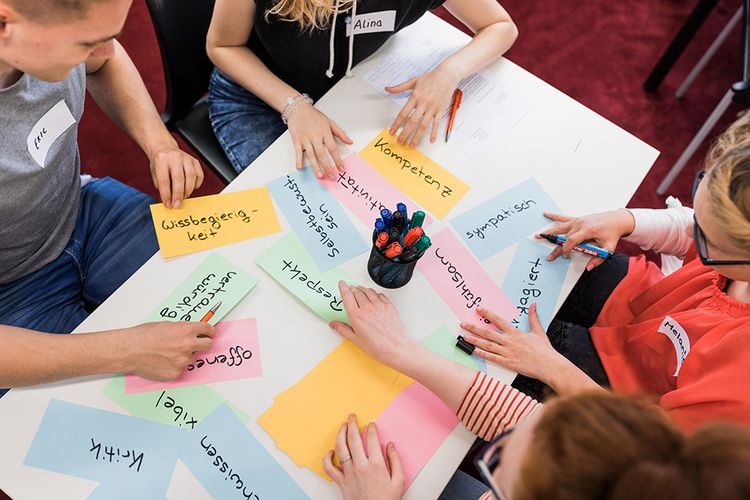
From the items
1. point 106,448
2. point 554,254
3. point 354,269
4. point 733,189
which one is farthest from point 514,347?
point 106,448

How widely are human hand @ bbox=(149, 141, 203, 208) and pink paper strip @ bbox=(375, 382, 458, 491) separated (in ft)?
1.86

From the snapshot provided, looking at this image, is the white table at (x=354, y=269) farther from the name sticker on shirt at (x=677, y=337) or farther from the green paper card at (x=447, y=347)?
the name sticker on shirt at (x=677, y=337)

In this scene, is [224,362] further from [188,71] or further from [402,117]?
[188,71]

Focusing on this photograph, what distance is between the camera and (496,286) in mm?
1050

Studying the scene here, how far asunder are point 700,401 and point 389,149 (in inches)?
29.5

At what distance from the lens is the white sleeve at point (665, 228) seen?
1196 mm

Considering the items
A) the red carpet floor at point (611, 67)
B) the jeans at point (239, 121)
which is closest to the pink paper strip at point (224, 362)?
the jeans at point (239, 121)

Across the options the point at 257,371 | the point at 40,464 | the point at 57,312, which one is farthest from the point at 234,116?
the point at 40,464

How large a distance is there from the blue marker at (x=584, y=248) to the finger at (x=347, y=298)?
0.41 m

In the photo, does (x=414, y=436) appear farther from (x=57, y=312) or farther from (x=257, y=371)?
(x=57, y=312)

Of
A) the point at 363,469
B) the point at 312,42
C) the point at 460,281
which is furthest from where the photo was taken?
the point at 312,42

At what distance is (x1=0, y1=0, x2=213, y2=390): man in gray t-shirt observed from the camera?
0.83 meters

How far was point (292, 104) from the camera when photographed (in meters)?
1.24

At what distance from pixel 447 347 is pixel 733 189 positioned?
21.2 inches
